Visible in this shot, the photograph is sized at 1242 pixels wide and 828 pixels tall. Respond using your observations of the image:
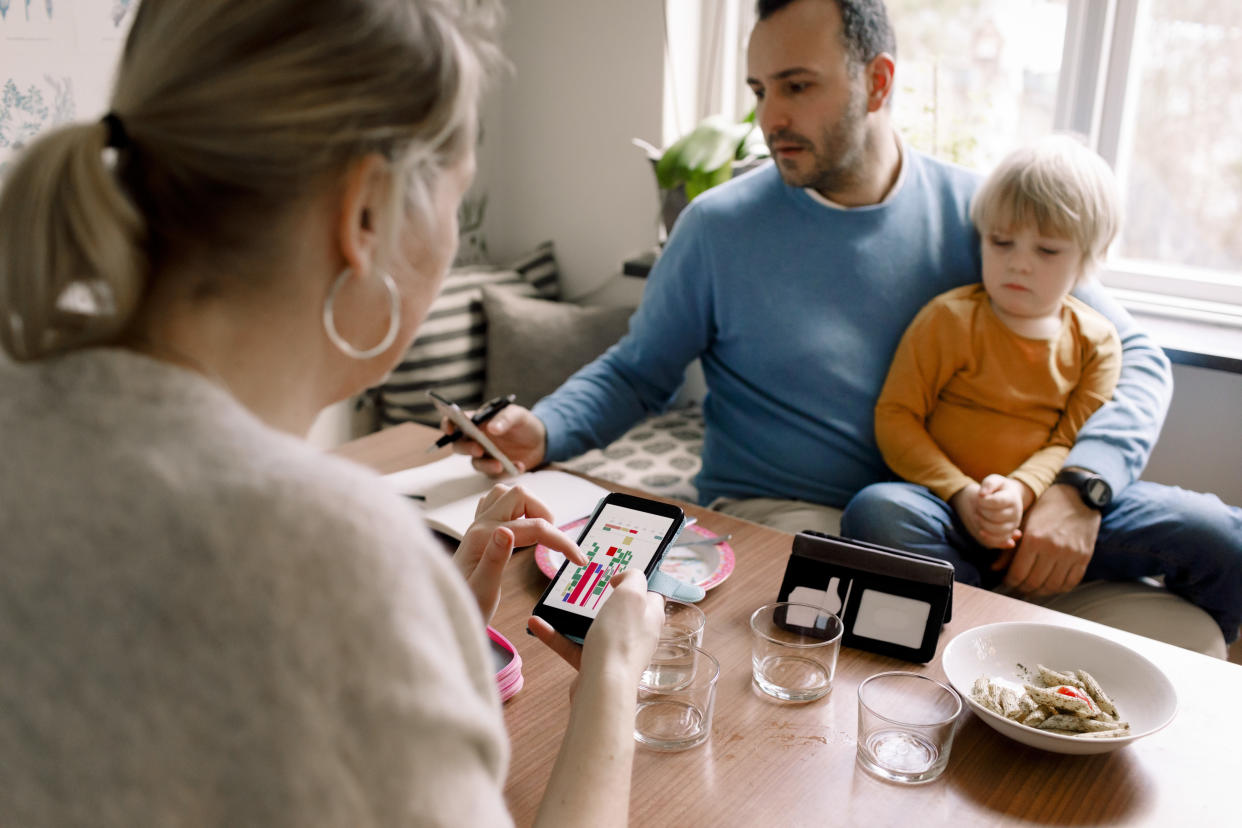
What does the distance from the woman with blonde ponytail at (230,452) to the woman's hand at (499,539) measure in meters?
0.34

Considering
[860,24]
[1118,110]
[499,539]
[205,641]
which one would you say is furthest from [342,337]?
[1118,110]

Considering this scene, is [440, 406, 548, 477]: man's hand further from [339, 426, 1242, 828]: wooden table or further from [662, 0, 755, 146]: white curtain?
[662, 0, 755, 146]: white curtain

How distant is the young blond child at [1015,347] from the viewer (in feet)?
5.65

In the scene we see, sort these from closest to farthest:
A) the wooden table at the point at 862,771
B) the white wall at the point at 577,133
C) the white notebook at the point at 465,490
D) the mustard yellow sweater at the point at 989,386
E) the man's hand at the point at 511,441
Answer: the wooden table at the point at 862,771 → the white notebook at the point at 465,490 → the man's hand at the point at 511,441 → the mustard yellow sweater at the point at 989,386 → the white wall at the point at 577,133

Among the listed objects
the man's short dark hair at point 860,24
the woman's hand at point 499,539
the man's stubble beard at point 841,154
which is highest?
the man's short dark hair at point 860,24

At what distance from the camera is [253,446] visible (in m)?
0.56

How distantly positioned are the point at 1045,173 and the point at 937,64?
0.95m

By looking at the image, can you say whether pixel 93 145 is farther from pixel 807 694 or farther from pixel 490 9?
pixel 807 694

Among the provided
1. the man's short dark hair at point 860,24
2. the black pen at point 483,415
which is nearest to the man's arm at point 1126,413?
the man's short dark hair at point 860,24

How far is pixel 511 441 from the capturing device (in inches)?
63.5

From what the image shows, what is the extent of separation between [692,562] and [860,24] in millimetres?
1075

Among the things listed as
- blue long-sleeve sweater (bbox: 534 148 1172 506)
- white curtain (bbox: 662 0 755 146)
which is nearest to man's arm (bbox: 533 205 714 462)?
blue long-sleeve sweater (bbox: 534 148 1172 506)

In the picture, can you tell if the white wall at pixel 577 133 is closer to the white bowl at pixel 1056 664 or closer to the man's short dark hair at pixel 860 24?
the man's short dark hair at pixel 860 24

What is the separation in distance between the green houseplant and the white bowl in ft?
4.92
